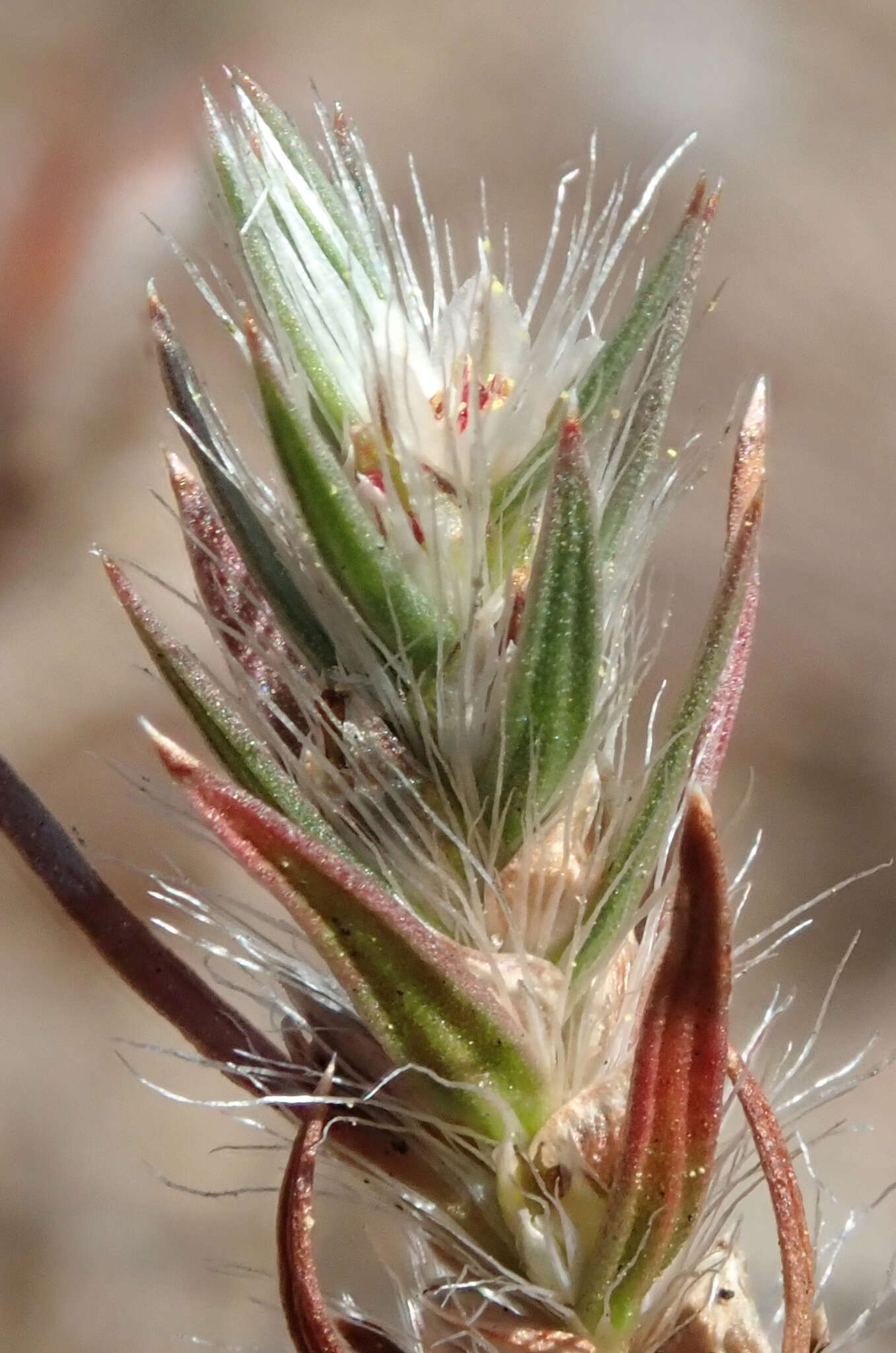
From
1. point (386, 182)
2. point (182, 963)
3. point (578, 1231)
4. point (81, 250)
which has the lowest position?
point (578, 1231)

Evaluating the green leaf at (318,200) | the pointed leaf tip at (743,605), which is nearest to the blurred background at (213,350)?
the pointed leaf tip at (743,605)

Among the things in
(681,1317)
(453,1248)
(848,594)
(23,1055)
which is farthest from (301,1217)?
(848,594)

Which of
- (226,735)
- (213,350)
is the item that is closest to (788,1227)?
(226,735)

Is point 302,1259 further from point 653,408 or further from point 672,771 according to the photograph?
point 653,408

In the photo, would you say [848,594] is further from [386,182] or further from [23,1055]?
[23,1055]

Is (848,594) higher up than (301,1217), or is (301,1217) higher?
(301,1217)

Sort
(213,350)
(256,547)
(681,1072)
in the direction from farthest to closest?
(213,350), (256,547), (681,1072)
